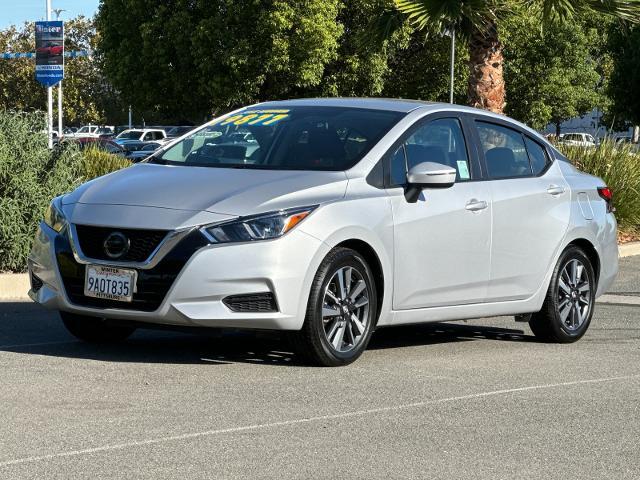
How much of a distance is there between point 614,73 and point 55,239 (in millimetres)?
55172

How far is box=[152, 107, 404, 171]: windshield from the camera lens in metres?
8.52

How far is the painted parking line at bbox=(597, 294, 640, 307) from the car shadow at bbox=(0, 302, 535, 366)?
96.4 inches

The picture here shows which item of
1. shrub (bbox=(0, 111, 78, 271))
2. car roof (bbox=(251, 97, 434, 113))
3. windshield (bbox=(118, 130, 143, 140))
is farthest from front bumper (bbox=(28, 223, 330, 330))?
windshield (bbox=(118, 130, 143, 140))

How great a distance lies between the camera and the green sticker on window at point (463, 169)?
29.7 ft

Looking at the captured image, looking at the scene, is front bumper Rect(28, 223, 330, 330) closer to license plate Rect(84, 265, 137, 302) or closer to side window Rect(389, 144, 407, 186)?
license plate Rect(84, 265, 137, 302)

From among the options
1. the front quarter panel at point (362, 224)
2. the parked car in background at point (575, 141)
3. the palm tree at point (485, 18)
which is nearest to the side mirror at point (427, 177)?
the front quarter panel at point (362, 224)

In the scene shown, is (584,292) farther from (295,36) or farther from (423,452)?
(295,36)

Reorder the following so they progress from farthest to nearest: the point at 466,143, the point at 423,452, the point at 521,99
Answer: the point at 521,99, the point at 466,143, the point at 423,452

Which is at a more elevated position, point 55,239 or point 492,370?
point 55,239

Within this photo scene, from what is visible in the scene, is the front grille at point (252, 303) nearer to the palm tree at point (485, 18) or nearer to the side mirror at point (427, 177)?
the side mirror at point (427, 177)

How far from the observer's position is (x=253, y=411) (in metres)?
6.63

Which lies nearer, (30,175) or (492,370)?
(492,370)

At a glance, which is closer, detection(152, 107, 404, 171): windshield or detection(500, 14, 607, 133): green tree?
detection(152, 107, 404, 171): windshield

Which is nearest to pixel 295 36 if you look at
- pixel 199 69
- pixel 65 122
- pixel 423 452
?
pixel 199 69
